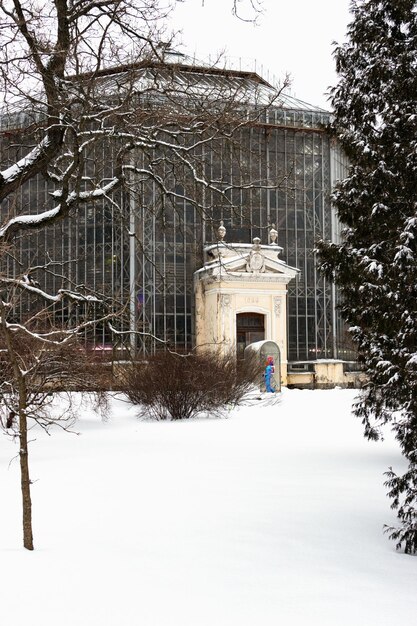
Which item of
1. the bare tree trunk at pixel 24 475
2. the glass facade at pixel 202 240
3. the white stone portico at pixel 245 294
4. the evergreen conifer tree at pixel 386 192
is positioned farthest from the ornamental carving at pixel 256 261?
the bare tree trunk at pixel 24 475

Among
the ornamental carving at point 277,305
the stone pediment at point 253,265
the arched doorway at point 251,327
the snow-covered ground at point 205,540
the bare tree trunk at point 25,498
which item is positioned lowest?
the snow-covered ground at point 205,540

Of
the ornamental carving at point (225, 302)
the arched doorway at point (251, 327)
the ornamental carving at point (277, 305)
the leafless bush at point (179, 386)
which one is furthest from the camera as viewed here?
the arched doorway at point (251, 327)

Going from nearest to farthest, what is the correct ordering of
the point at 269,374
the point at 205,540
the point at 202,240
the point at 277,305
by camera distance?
1. the point at 205,540
2. the point at 269,374
3. the point at 277,305
4. the point at 202,240

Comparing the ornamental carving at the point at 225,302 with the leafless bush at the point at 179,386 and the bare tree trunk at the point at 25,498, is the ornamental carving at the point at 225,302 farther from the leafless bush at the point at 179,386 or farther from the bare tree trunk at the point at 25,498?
the bare tree trunk at the point at 25,498

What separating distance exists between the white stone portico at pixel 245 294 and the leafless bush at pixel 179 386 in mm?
12746

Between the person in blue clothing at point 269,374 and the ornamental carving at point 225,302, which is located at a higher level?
the ornamental carving at point 225,302

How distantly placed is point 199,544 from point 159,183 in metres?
8.66

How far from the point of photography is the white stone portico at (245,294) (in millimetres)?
33438

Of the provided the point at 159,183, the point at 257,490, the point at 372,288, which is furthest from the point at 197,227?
the point at 372,288

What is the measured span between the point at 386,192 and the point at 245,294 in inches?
1041

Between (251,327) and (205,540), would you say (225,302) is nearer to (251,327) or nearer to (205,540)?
(251,327)

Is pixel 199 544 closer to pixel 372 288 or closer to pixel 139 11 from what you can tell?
pixel 372 288

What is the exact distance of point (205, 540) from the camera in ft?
23.1

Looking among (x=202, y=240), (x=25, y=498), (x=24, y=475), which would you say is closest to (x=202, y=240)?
(x=202, y=240)
